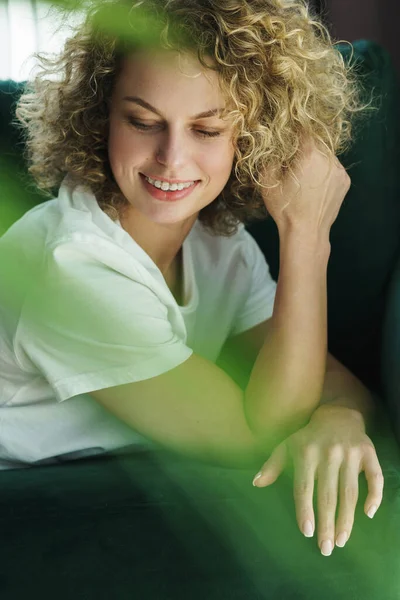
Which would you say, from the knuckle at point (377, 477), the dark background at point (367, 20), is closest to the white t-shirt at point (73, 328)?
the knuckle at point (377, 477)

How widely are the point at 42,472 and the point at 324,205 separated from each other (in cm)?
63

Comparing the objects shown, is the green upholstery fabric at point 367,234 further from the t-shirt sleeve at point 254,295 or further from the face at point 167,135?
the face at point 167,135

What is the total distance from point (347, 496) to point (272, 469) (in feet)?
0.35

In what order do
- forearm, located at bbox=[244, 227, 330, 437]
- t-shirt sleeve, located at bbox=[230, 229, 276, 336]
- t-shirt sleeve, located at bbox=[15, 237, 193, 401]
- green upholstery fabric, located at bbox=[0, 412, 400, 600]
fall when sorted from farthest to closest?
t-shirt sleeve, located at bbox=[230, 229, 276, 336] < forearm, located at bbox=[244, 227, 330, 437] < t-shirt sleeve, located at bbox=[15, 237, 193, 401] < green upholstery fabric, located at bbox=[0, 412, 400, 600]

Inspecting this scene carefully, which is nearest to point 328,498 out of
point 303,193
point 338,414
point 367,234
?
point 338,414

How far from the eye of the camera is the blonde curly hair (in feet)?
3.68

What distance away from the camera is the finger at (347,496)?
3.14 feet

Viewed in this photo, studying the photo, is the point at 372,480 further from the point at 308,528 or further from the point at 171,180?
the point at 171,180

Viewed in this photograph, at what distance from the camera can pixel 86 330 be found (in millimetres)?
1095

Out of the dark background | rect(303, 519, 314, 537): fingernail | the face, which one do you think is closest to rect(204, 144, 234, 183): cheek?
the face

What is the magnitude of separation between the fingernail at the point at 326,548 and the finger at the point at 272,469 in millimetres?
108

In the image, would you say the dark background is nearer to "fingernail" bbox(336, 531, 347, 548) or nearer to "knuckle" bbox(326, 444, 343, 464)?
"knuckle" bbox(326, 444, 343, 464)

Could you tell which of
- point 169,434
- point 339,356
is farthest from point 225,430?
point 339,356

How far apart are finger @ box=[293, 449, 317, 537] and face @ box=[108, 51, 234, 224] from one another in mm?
449
